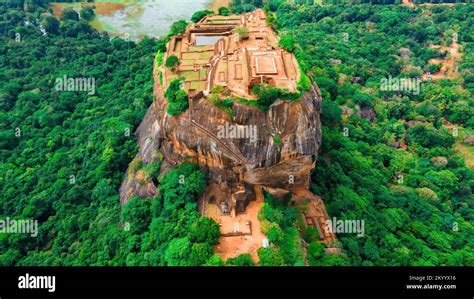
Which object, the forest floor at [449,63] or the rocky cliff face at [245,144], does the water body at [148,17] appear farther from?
the forest floor at [449,63]

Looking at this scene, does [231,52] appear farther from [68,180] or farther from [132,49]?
[132,49]

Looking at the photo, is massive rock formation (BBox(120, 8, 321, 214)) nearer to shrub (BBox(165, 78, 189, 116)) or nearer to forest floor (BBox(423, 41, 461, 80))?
shrub (BBox(165, 78, 189, 116))

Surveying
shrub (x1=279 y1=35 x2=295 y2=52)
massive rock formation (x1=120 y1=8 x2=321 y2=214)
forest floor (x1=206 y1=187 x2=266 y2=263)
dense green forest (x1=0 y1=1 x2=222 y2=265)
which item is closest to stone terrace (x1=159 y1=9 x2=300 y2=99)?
shrub (x1=279 y1=35 x2=295 y2=52)

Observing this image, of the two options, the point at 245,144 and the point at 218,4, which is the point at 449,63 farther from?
the point at 245,144

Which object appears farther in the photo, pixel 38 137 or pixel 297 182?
pixel 38 137

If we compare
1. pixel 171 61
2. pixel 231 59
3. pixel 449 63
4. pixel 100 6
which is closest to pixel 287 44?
pixel 231 59

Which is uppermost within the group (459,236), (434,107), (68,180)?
(434,107)

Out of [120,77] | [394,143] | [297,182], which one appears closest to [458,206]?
[394,143]
